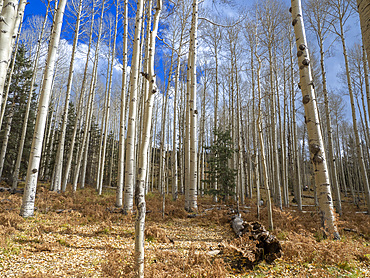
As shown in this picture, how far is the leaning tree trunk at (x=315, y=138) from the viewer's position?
435cm

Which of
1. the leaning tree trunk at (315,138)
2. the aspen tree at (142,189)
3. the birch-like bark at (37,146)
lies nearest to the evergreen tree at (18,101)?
the birch-like bark at (37,146)

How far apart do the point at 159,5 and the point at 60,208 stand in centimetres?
735

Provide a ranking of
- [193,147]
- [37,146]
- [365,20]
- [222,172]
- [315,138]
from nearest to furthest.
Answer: [365,20] → [315,138] → [37,146] → [193,147] → [222,172]

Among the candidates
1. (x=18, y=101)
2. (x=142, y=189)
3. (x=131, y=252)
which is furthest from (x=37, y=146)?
(x=18, y=101)

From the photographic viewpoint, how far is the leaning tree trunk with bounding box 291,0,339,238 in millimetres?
4352

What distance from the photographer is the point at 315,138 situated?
4.61 meters

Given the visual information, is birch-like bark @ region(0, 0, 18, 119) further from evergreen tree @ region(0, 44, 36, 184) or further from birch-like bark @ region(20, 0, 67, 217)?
evergreen tree @ region(0, 44, 36, 184)

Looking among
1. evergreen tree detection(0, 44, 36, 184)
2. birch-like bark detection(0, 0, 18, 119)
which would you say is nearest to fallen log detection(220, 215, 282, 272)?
birch-like bark detection(0, 0, 18, 119)

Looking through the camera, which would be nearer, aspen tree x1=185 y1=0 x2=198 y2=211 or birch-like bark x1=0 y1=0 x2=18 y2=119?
birch-like bark x1=0 y1=0 x2=18 y2=119

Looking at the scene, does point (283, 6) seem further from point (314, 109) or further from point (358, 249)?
point (358, 249)

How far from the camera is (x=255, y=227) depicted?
4.80m

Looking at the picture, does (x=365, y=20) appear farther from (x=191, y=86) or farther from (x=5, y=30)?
(x=191, y=86)

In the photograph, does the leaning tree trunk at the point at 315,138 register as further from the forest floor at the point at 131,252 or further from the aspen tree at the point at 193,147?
the aspen tree at the point at 193,147

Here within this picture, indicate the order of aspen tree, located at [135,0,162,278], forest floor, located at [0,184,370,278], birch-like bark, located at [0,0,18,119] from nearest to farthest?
aspen tree, located at [135,0,162,278] → birch-like bark, located at [0,0,18,119] → forest floor, located at [0,184,370,278]
